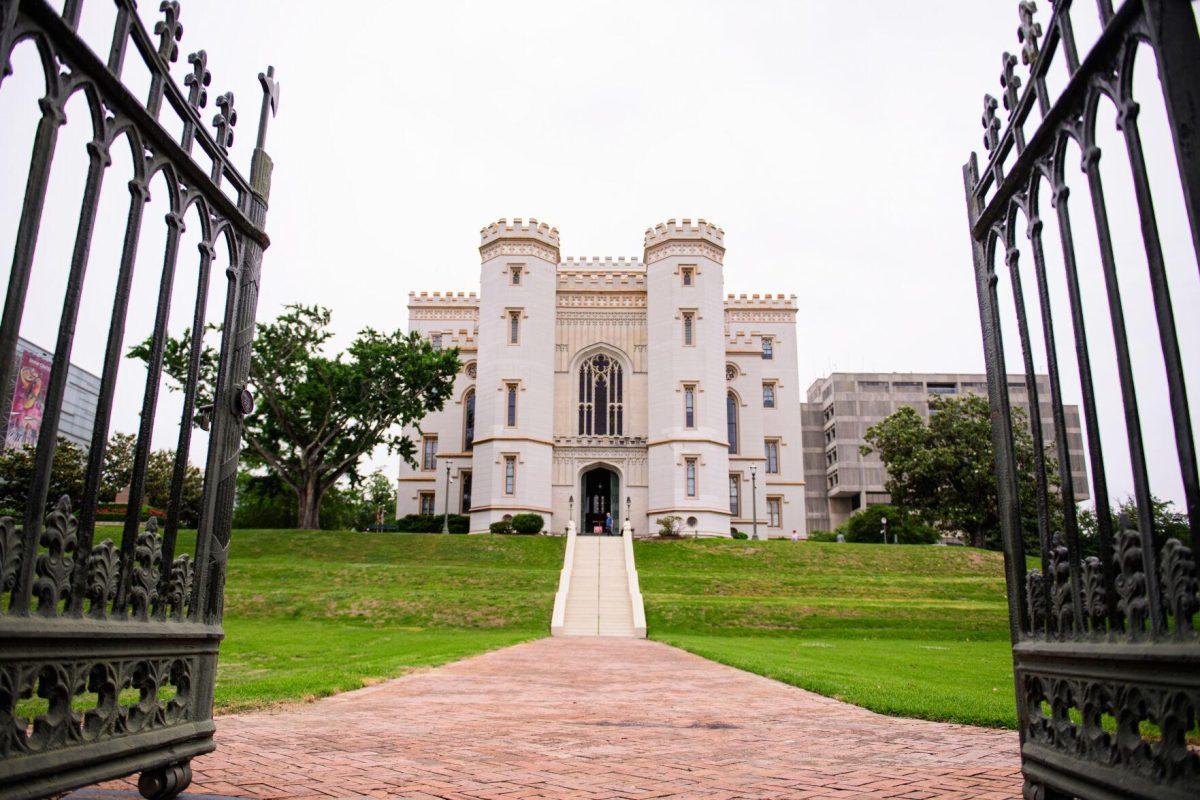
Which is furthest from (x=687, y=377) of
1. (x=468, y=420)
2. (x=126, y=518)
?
(x=126, y=518)

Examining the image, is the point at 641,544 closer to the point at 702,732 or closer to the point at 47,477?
the point at 702,732

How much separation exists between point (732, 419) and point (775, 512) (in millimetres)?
6387

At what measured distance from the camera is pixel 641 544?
116 feet

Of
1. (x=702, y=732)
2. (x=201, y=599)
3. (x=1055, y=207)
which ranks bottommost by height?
(x=702, y=732)

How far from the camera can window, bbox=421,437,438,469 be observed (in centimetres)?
4738

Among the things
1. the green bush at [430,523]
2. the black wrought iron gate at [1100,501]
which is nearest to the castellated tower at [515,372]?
the green bush at [430,523]

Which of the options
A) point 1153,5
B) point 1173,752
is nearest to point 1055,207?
point 1153,5

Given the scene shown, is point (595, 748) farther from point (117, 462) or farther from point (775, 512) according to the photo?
point (775, 512)

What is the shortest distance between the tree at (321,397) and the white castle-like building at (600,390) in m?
2.74

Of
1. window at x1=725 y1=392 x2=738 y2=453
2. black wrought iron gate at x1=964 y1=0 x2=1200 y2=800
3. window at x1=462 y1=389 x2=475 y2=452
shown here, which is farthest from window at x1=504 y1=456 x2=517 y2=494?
black wrought iron gate at x1=964 y1=0 x2=1200 y2=800

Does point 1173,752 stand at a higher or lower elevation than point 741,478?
lower

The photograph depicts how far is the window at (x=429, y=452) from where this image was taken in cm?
4738

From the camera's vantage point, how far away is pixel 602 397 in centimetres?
4331

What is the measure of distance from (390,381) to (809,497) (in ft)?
164
